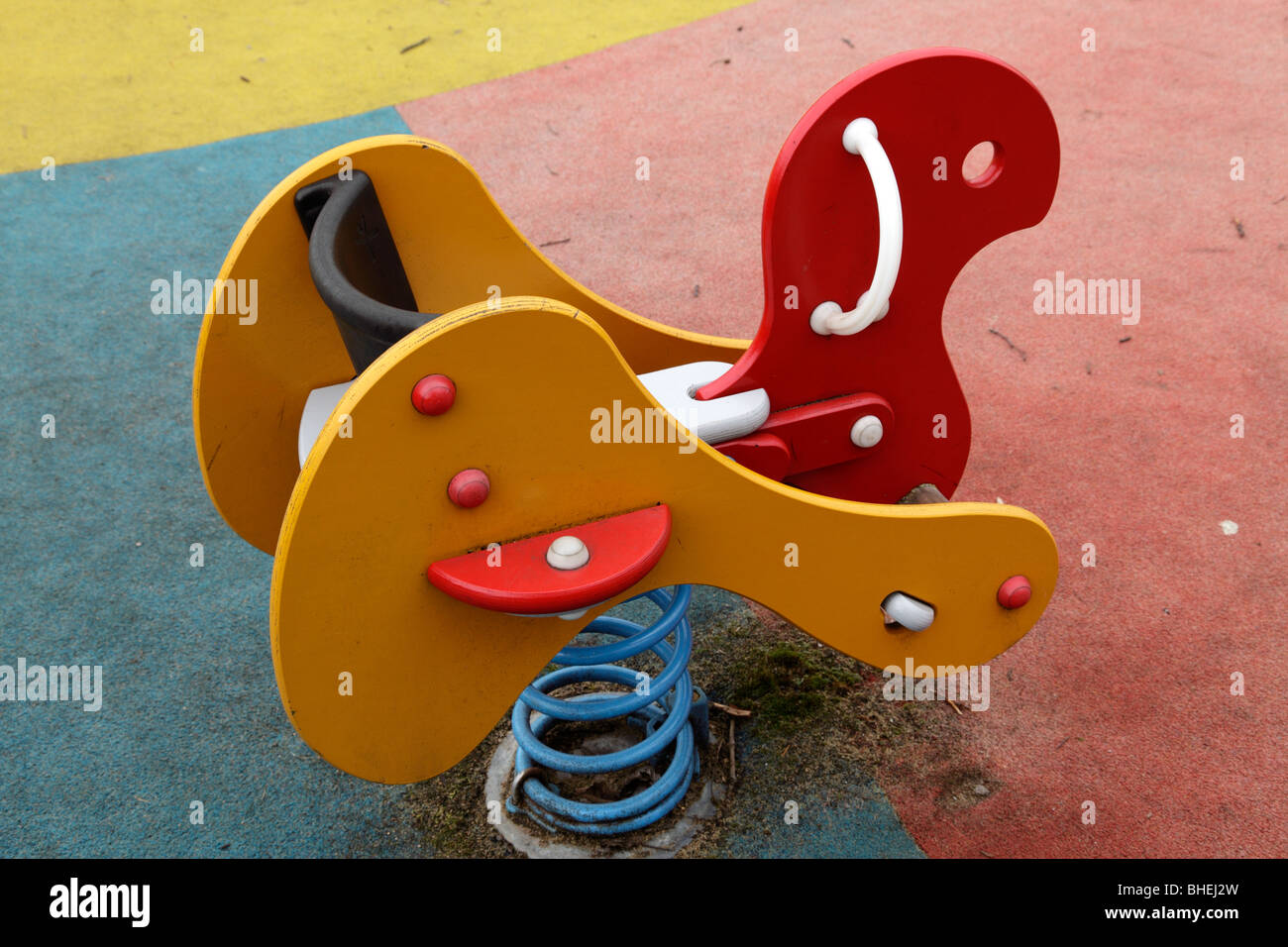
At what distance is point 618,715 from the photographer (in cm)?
186

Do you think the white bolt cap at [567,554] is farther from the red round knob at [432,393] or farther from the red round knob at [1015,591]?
the red round knob at [1015,591]

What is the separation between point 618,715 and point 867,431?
0.65m

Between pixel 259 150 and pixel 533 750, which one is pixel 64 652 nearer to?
pixel 533 750

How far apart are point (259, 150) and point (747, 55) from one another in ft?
6.62

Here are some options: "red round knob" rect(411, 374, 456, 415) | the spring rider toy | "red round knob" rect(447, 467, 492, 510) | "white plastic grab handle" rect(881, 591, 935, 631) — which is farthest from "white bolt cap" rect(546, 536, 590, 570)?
"white plastic grab handle" rect(881, 591, 935, 631)

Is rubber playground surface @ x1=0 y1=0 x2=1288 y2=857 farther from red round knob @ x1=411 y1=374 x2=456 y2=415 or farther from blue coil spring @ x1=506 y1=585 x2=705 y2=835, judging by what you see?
red round knob @ x1=411 y1=374 x2=456 y2=415

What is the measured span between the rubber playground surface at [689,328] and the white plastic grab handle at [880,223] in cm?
90

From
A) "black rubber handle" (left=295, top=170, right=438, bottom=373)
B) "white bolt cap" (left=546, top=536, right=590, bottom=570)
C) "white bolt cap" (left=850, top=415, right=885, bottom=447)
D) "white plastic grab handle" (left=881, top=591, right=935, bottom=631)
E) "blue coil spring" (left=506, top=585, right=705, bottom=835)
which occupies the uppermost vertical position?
"black rubber handle" (left=295, top=170, right=438, bottom=373)

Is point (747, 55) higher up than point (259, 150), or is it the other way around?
point (747, 55)

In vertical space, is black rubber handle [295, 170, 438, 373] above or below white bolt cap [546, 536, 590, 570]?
above

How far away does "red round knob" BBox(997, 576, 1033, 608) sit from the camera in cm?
175

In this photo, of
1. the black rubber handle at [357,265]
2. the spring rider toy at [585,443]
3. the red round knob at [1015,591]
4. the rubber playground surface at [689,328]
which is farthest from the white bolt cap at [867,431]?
the black rubber handle at [357,265]

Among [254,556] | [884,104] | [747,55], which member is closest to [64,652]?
[254,556]
